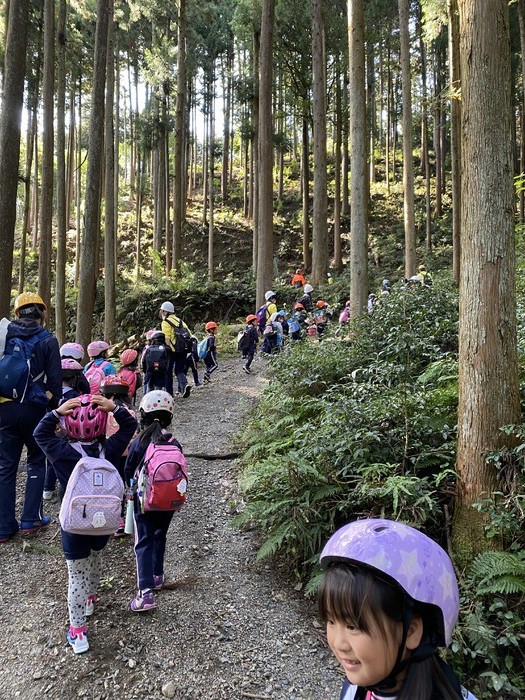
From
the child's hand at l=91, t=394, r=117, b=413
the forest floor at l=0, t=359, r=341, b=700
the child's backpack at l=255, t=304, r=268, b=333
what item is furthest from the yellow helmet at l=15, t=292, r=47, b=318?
the child's backpack at l=255, t=304, r=268, b=333

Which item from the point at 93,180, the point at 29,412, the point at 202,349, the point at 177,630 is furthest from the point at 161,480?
the point at 93,180

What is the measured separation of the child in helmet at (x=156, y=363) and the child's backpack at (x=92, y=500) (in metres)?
5.12

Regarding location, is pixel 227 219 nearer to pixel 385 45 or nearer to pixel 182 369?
pixel 385 45

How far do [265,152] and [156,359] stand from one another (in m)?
9.20

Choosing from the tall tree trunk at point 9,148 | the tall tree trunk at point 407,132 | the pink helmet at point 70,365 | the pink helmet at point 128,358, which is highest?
the tall tree trunk at point 407,132

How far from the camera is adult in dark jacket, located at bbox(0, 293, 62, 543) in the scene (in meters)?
4.68

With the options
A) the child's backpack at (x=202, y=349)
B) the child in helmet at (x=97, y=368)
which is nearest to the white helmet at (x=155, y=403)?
the child in helmet at (x=97, y=368)

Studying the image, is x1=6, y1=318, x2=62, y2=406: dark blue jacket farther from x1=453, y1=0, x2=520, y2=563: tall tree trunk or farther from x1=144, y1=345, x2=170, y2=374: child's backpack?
x1=453, y1=0, x2=520, y2=563: tall tree trunk

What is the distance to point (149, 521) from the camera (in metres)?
3.75

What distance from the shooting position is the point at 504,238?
12.0 ft

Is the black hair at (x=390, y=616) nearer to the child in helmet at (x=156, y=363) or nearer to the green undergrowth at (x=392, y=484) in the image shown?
the green undergrowth at (x=392, y=484)

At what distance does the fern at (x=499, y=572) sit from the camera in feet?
10.0

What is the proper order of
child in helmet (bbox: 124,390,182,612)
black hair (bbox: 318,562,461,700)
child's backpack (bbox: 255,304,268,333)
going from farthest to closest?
child's backpack (bbox: 255,304,268,333) < child in helmet (bbox: 124,390,182,612) < black hair (bbox: 318,562,461,700)

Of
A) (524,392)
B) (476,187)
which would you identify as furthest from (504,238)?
(524,392)
